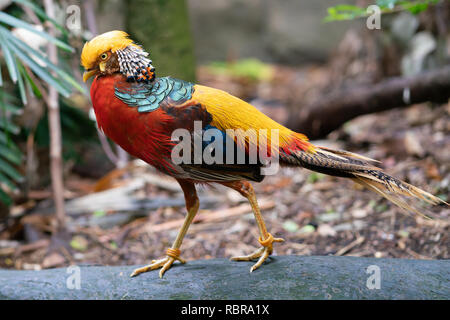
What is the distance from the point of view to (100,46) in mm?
2291

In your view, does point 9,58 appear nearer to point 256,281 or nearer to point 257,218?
point 257,218

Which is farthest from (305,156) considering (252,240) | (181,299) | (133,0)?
(133,0)

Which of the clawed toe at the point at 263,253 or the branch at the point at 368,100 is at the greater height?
the branch at the point at 368,100

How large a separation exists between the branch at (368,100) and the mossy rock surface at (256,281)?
84.7 inches

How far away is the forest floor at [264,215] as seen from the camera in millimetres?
3369

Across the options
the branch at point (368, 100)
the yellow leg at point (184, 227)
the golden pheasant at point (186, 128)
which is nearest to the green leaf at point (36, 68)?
the golden pheasant at point (186, 128)

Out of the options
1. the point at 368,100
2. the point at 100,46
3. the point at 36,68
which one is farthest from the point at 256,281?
the point at 368,100

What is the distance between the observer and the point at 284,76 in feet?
31.6

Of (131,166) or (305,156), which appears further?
(131,166)

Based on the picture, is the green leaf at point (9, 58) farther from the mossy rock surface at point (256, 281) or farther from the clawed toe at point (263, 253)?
the clawed toe at point (263, 253)

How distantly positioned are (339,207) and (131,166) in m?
2.19

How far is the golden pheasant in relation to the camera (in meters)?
2.31

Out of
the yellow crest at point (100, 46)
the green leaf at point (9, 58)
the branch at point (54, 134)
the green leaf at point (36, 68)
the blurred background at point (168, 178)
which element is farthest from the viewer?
the branch at point (54, 134)
